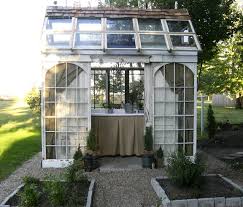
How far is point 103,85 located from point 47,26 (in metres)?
3.41

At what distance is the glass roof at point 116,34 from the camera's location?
9.62m

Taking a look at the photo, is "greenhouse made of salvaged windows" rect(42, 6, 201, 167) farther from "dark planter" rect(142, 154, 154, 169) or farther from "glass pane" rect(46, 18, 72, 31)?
"dark planter" rect(142, 154, 154, 169)

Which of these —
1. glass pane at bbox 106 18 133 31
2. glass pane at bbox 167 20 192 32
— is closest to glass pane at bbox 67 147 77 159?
glass pane at bbox 106 18 133 31

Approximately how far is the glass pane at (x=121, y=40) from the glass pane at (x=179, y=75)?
123 cm

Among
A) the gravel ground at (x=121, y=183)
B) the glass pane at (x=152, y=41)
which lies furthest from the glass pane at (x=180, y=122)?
the glass pane at (x=152, y=41)

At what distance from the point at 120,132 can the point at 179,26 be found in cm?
333

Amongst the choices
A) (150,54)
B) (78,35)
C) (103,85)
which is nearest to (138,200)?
(150,54)

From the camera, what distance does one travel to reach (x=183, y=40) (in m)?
10.0

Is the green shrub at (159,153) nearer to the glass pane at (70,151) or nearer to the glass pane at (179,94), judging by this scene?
the glass pane at (179,94)

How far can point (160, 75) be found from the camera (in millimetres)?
9758

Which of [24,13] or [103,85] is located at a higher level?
[24,13]

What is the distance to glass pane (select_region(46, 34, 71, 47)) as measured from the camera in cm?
966

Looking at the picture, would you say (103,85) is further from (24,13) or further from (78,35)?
(24,13)

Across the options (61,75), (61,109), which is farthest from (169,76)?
(61,109)
